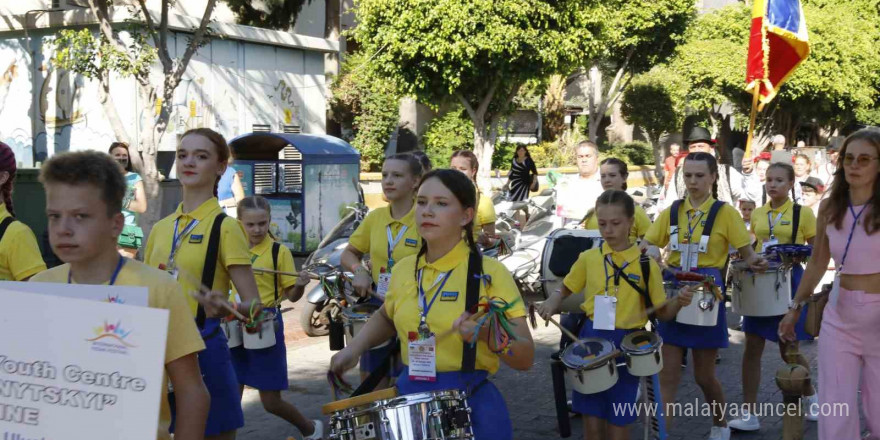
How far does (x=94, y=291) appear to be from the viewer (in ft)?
8.66

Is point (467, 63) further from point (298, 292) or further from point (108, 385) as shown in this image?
point (108, 385)

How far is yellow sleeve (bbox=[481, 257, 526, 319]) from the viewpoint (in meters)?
3.78

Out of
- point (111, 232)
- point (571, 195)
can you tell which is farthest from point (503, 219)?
point (111, 232)

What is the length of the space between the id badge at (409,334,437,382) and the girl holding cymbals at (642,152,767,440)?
3045 millimetres

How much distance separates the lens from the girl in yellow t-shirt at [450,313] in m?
3.77

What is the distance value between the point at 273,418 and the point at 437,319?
4.07m

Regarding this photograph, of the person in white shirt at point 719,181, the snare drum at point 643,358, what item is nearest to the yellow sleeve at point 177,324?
the snare drum at point 643,358

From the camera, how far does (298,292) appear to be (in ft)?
22.4

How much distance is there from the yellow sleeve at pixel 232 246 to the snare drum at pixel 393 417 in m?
1.34

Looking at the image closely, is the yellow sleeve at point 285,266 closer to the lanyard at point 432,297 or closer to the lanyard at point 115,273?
the lanyard at point 432,297

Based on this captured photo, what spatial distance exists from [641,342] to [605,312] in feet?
0.93

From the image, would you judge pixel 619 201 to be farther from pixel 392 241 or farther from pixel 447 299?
pixel 447 299

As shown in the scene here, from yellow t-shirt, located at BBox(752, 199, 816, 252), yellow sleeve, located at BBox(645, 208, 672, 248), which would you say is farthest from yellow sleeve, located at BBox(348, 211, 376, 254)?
yellow t-shirt, located at BBox(752, 199, 816, 252)

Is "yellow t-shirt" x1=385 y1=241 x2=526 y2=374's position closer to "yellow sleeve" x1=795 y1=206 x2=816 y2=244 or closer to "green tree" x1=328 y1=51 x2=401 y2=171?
"yellow sleeve" x1=795 y1=206 x2=816 y2=244
